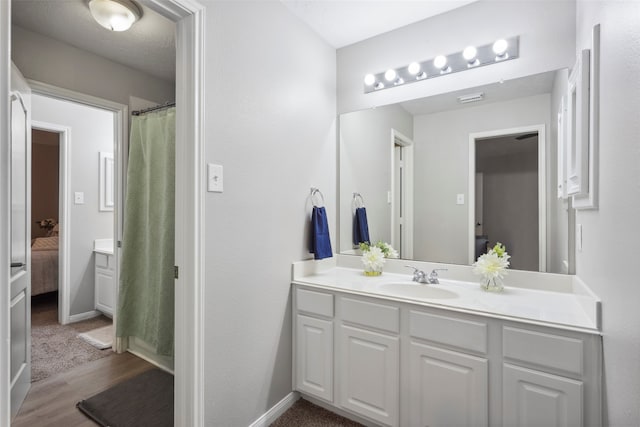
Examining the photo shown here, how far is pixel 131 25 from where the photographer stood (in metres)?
2.16

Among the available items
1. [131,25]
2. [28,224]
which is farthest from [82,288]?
[131,25]

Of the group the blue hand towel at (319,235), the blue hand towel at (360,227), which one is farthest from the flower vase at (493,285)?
the blue hand towel at (319,235)

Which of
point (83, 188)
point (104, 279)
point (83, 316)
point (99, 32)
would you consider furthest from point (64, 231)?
point (99, 32)

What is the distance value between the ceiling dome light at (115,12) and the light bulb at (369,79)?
156 centimetres

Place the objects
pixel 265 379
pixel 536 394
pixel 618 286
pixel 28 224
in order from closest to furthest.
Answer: pixel 618 286
pixel 536 394
pixel 265 379
pixel 28 224

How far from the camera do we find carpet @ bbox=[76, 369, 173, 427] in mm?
1862

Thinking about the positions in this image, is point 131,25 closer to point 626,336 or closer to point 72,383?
point 72,383

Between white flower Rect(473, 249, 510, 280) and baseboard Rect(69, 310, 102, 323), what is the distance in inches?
153

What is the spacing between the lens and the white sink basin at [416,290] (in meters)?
1.83

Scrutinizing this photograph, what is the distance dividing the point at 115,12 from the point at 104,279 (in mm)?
2667

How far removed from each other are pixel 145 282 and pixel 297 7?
2409 mm

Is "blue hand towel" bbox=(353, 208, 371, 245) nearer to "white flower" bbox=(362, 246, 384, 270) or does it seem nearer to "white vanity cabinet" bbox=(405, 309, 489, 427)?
"white flower" bbox=(362, 246, 384, 270)

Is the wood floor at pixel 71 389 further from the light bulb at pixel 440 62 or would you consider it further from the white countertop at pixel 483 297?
the light bulb at pixel 440 62

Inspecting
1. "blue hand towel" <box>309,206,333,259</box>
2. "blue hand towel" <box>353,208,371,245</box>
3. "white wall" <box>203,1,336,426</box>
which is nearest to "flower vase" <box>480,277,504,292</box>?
"blue hand towel" <box>353,208,371,245</box>
